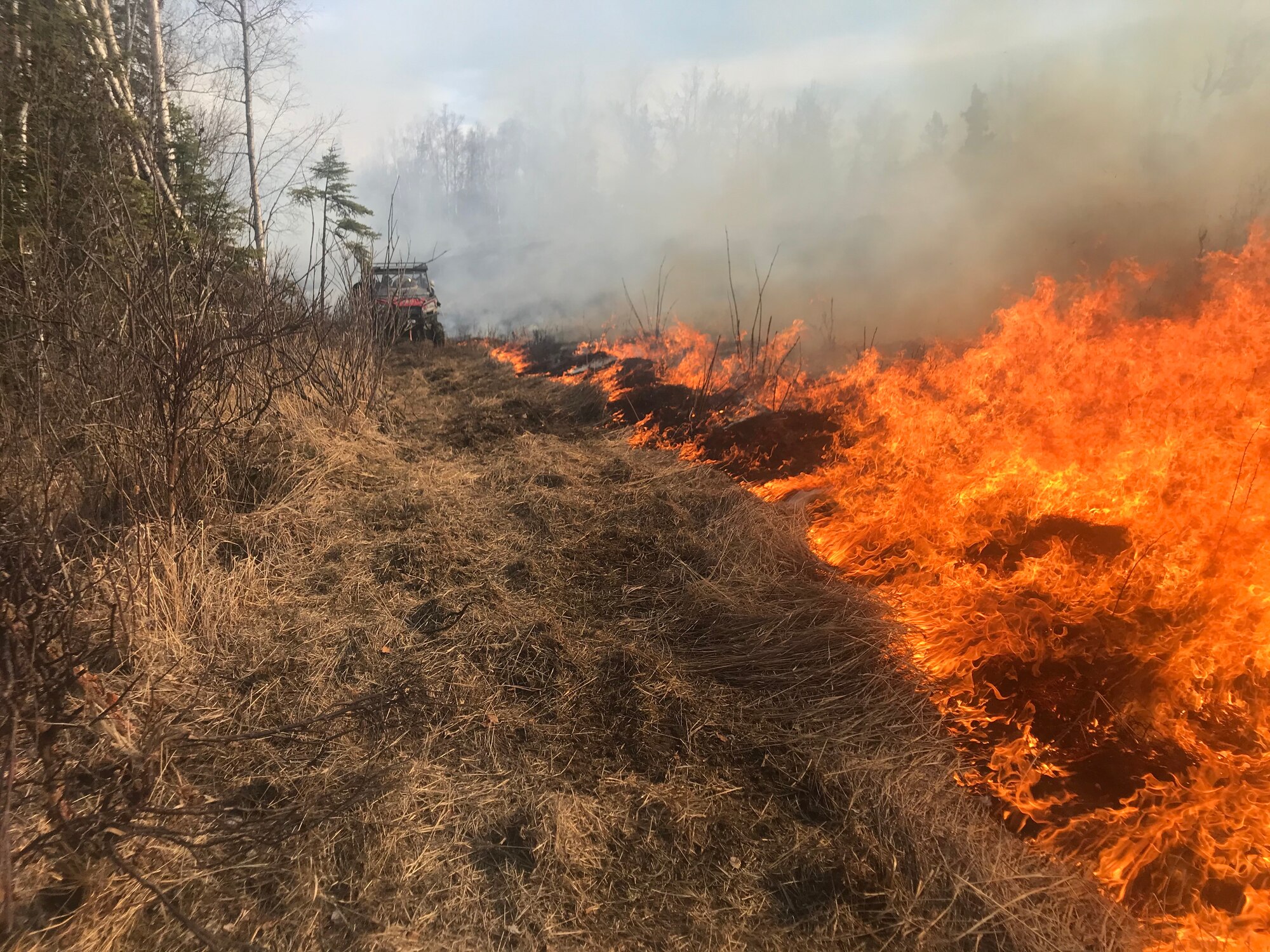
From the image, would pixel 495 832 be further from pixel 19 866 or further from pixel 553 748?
pixel 19 866

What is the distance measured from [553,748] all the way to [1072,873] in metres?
2.17

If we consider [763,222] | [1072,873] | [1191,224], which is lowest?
[1072,873]

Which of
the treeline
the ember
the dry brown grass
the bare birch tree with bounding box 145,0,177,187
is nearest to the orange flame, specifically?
the ember

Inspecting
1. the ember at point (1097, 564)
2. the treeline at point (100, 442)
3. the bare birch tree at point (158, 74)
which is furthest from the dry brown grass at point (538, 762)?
the bare birch tree at point (158, 74)

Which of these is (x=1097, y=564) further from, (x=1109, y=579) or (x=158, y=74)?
(x=158, y=74)

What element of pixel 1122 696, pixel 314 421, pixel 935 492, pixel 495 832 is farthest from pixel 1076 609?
pixel 314 421

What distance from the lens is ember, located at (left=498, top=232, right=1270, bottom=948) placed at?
7.78ft

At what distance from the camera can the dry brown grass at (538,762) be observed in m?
2.01

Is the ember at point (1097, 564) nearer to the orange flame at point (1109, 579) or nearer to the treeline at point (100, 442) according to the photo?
the orange flame at point (1109, 579)

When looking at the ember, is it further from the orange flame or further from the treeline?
the treeline

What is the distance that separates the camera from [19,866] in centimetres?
184

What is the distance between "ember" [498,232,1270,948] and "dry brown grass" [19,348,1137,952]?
0.34 meters

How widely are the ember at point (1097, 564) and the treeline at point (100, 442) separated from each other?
11.3ft

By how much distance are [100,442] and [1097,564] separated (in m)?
6.11
